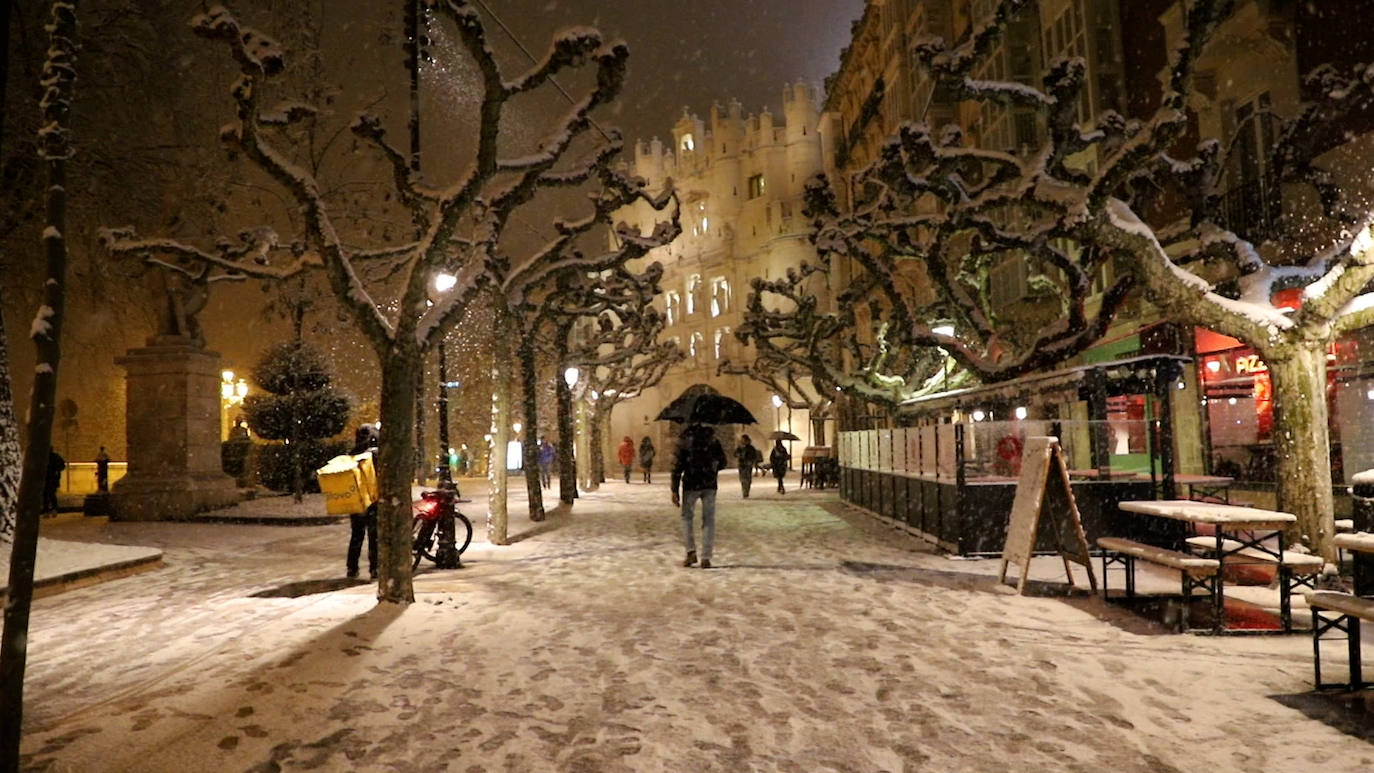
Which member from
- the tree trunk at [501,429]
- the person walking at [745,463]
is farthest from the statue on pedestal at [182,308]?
the person walking at [745,463]

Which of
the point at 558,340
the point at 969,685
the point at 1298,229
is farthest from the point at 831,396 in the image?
the point at 969,685

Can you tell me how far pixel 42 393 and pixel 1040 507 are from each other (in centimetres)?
828

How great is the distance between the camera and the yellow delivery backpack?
9.63 metres

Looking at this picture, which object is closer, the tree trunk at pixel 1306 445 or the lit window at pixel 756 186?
the tree trunk at pixel 1306 445

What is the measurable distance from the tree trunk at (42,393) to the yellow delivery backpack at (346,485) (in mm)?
5991

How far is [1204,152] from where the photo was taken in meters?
12.0

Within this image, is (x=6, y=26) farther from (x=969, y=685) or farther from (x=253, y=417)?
(x=253, y=417)

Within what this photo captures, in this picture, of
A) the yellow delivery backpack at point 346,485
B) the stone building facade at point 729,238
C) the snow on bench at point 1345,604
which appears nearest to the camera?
the snow on bench at point 1345,604

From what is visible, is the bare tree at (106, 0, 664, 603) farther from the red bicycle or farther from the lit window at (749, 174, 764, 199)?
the lit window at (749, 174, 764, 199)

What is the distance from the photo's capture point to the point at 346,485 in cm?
968

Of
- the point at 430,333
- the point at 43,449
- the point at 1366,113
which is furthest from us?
the point at 1366,113

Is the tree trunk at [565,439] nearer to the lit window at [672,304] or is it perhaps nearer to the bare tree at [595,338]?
the bare tree at [595,338]

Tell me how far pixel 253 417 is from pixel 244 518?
8.44 meters

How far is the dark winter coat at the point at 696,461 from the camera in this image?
1130 cm
